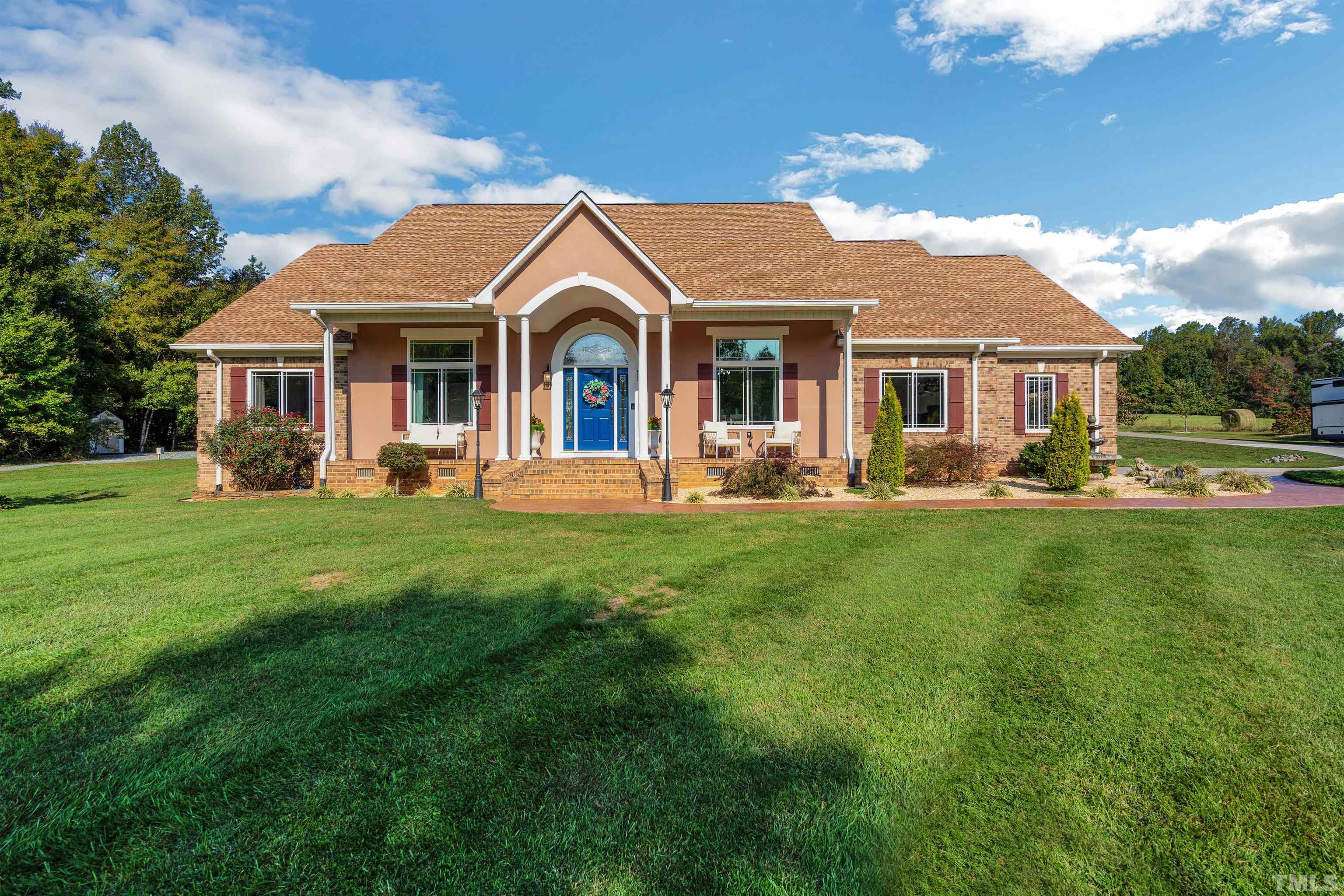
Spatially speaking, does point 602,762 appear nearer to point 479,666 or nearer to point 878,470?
point 479,666

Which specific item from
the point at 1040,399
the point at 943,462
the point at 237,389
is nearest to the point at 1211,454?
the point at 1040,399

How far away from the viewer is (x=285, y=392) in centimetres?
1514

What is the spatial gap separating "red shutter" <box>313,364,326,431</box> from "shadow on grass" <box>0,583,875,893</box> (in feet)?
41.5

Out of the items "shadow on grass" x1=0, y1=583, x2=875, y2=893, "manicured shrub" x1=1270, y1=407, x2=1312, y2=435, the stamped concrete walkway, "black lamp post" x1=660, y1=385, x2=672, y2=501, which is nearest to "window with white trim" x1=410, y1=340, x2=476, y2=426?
the stamped concrete walkway

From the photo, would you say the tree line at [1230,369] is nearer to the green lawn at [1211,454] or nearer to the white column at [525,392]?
the green lawn at [1211,454]

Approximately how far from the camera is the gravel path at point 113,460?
22.0 metres

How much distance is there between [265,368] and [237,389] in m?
0.84

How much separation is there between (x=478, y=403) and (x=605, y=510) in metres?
4.40

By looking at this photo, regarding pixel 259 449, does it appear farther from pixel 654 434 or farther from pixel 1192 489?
pixel 1192 489

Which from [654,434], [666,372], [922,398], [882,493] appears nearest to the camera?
[882,493]

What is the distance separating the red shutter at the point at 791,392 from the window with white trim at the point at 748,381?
0.14 metres

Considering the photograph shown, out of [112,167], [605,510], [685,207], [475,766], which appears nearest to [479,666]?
[475,766]

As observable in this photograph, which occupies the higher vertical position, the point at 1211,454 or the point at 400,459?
the point at 400,459

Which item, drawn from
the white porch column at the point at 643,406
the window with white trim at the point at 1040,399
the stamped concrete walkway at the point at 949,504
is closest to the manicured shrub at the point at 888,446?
the stamped concrete walkway at the point at 949,504
